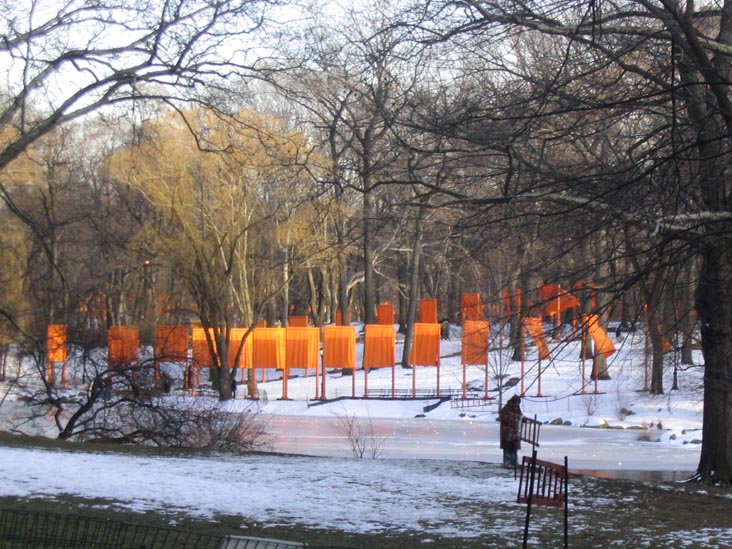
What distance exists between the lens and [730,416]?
15953 millimetres

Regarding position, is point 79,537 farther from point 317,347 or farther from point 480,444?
point 317,347

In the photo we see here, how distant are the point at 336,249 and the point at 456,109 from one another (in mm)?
4367

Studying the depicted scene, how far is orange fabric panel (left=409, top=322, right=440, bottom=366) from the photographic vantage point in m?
47.1

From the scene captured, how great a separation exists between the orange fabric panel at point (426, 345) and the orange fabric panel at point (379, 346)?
4.15 ft

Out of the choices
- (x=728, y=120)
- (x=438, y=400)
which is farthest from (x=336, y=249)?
(x=438, y=400)

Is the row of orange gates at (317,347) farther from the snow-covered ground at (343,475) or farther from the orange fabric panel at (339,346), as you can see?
the snow-covered ground at (343,475)

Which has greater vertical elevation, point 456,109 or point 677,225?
point 456,109

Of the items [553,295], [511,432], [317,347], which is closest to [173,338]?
[317,347]

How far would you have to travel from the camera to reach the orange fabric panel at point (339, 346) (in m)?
47.6

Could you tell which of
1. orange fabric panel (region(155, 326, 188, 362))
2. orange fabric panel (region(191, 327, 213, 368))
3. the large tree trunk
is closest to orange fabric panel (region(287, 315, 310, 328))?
orange fabric panel (region(191, 327, 213, 368))

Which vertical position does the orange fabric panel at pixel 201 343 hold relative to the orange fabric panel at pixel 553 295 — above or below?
below

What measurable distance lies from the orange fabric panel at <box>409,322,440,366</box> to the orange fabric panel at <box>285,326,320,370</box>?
5007mm

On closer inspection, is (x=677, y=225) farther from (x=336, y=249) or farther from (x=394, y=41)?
(x=336, y=249)

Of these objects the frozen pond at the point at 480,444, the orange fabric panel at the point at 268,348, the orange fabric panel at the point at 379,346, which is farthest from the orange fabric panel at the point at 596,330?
the orange fabric panel at the point at 268,348
